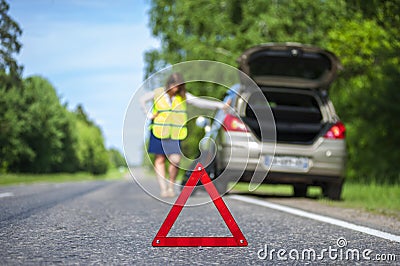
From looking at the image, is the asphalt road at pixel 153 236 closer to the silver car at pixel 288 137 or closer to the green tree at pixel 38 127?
the silver car at pixel 288 137

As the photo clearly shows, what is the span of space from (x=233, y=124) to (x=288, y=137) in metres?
1.10

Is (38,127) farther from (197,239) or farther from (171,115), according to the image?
(197,239)

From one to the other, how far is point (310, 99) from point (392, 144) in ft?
46.0

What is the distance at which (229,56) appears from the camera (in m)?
23.1

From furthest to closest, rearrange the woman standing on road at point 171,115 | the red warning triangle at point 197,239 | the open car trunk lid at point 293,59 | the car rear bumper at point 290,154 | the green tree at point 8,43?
the green tree at point 8,43, the open car trunk lid at point 293,59, the car rear bumper at point 290,154, the woman standing on road at point 171,115, the red warning triangle at point 197,239

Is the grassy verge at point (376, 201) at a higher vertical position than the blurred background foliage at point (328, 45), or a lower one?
lower

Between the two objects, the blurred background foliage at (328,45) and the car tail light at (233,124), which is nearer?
the car tail light at (233,124)

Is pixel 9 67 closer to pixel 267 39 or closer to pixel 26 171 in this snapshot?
pixel 267 39

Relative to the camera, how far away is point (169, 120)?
23.5 ft

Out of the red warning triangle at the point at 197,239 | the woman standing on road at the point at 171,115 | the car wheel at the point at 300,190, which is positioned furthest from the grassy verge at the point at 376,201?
the red warning triangle at the point at 197,239

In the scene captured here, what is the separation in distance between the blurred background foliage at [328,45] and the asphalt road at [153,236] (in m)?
15.8

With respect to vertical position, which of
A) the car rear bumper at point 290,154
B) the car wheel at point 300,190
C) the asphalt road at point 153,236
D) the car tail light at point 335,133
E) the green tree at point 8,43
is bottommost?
the asphalt road at point 153,236

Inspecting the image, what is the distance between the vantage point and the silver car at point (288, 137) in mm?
8133

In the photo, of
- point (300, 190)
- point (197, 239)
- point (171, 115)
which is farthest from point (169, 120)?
point (300, 190)
